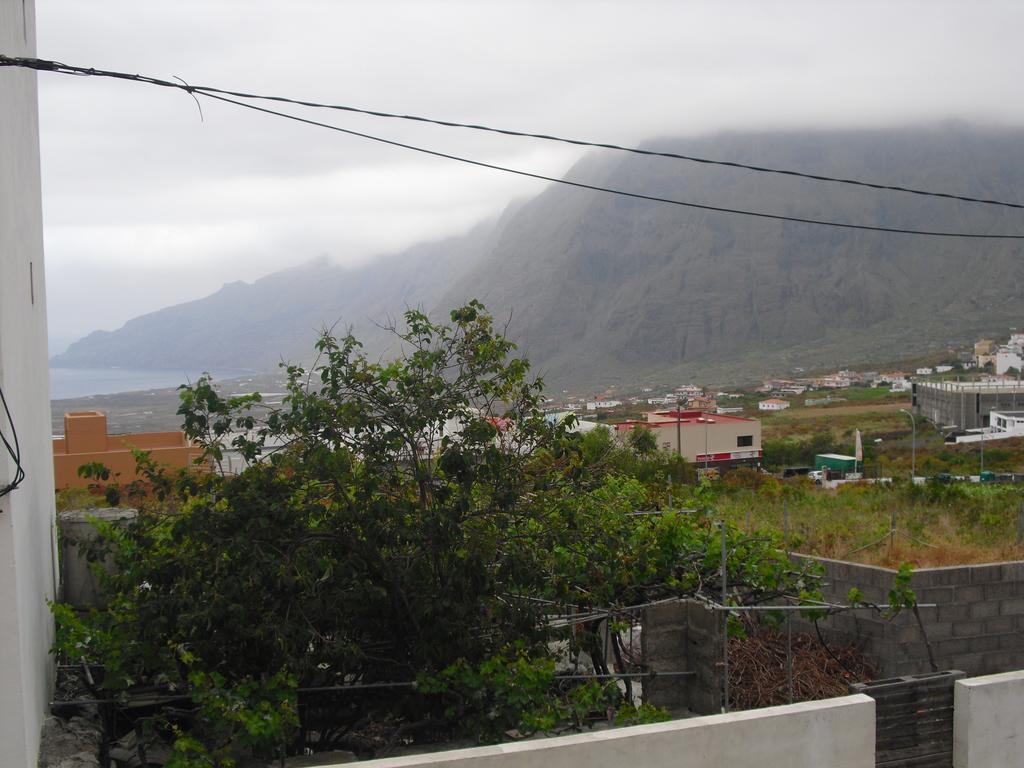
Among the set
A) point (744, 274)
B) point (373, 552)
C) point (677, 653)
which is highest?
point (744, 274)

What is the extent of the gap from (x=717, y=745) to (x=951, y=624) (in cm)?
561

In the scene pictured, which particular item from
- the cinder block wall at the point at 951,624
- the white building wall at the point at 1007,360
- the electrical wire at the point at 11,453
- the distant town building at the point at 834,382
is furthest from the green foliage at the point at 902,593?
the white building wall at the point at 1007,360

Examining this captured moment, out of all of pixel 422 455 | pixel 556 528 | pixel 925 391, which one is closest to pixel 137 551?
pixel 422 455

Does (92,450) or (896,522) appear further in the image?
(92,450)

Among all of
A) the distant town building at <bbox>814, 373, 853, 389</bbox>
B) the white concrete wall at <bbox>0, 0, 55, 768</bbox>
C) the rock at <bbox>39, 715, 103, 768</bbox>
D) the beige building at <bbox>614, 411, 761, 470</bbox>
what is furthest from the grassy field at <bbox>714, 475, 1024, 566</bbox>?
the distant town building at <bbox>814, 373, 853, 389</bbox>

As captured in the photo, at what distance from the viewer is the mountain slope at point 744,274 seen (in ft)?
376

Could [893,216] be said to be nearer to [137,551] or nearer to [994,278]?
[994,278]

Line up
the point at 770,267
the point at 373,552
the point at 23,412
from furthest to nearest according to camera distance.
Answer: the point at 770,267, the point at 373,552, the point at 23,412

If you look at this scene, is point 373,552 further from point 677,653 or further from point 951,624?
point 951,624

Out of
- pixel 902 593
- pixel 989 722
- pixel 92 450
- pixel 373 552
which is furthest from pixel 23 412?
pixel 92 450

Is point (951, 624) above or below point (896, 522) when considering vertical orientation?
below

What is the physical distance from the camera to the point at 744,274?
135500 millimetres

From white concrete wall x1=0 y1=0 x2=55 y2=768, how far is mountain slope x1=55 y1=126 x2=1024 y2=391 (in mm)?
80799

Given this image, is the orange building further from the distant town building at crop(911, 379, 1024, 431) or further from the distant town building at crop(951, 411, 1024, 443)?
the distant town building at crop(911, 379, 1024, 431)
